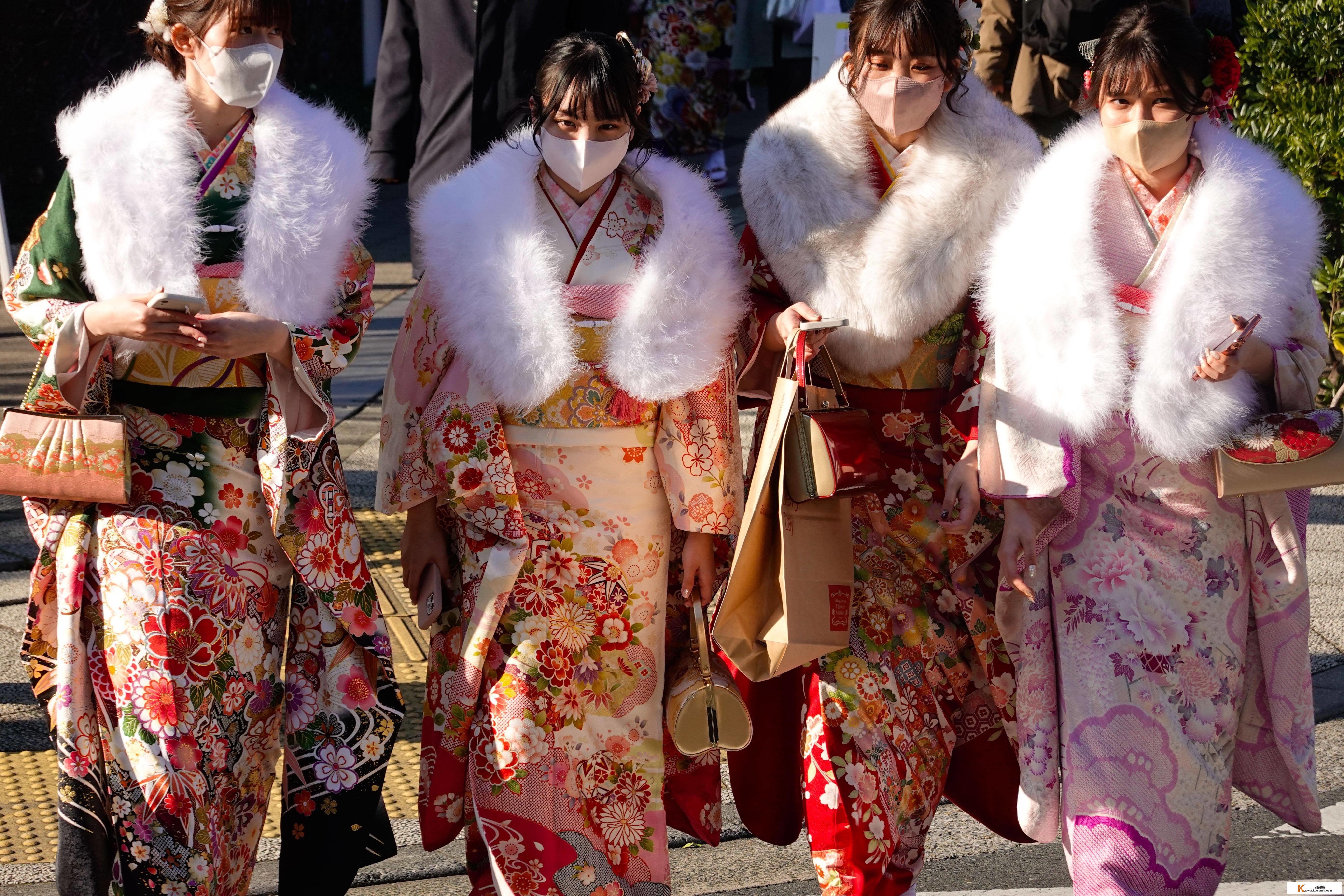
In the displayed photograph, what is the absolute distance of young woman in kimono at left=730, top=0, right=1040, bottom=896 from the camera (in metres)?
2.97

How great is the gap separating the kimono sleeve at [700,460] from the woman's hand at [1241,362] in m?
0.92

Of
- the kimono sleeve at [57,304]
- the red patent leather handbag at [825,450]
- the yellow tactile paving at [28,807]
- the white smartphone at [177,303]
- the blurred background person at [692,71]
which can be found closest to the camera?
the white smartphone at [177,303]

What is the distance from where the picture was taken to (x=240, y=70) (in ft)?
8.84

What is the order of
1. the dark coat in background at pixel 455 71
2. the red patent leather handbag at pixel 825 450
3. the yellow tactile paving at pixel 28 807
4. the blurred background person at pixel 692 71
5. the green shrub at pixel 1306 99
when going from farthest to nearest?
the blurred background person at pixel 692 71, the green shrub at pixel 1306 99, the dark coat in background at pixel 455 71, the yellow tactile paving at pixel 28 807, the red patent leather handbag at pixel 825 450

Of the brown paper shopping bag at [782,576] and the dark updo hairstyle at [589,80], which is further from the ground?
the dark updo hairstyle at [589,80]

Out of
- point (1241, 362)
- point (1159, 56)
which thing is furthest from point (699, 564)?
point (1159, 56)

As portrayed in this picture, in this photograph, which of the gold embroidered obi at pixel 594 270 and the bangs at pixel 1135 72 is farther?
the gold embroidered obi at pixel 594 270

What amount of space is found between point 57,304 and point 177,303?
0.31 m

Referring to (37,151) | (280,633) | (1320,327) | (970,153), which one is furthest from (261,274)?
(37,151)

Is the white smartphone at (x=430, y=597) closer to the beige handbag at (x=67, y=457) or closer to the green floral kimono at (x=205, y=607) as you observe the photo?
the green floral kimono at (x=205, y=607)

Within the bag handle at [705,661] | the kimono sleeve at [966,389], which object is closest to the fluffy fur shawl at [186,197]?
the bag handle at [705,661]

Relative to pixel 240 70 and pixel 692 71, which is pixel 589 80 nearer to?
pixel 240 70

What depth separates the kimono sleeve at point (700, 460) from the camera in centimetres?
A: 300

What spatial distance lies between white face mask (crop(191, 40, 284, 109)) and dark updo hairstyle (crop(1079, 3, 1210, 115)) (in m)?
1.59
